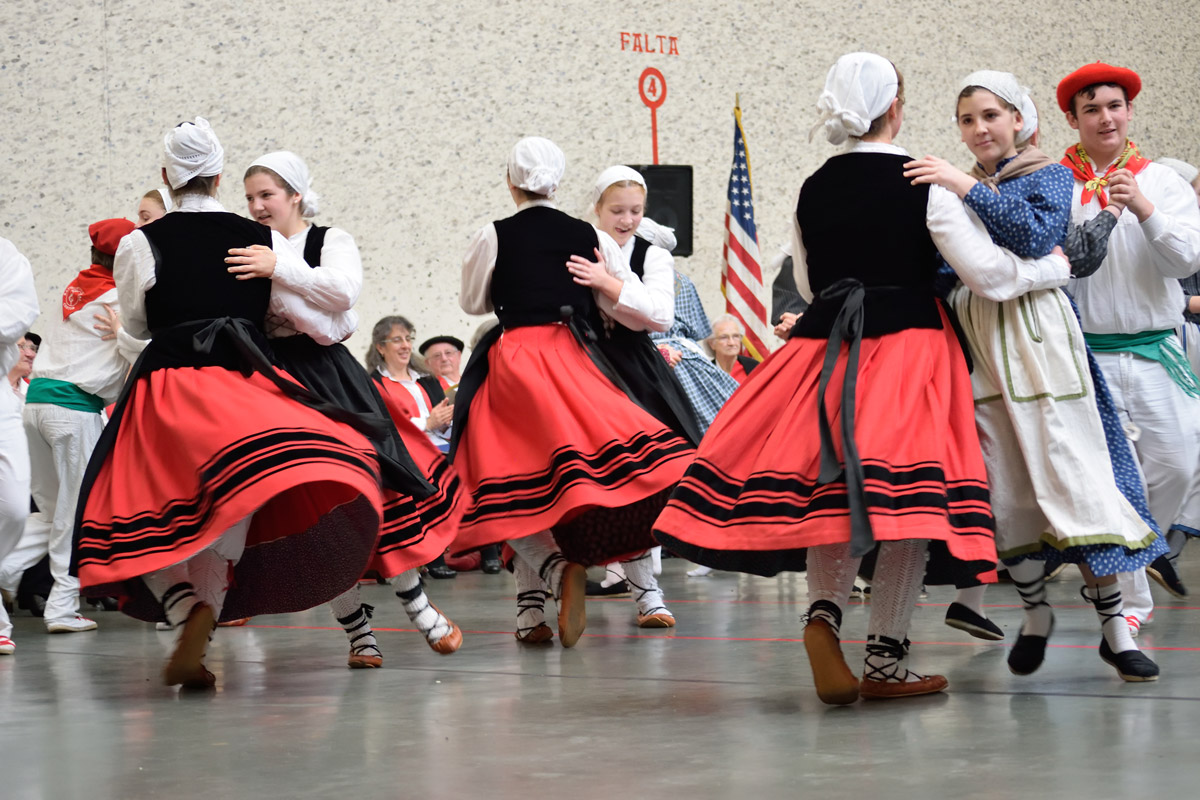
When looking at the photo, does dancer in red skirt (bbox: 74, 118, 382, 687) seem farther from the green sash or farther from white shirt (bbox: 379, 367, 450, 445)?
white shirt (bbox: 379, 367, 450, 445)

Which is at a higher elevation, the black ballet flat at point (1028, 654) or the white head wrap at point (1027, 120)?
the white head wrap at point (1027, 120)

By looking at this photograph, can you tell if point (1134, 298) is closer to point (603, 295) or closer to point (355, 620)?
point (603, 295)

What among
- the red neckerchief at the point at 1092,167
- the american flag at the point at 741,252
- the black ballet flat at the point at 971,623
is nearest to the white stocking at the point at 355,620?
the black ballet flat at the point at 971,623

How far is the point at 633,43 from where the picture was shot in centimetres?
824

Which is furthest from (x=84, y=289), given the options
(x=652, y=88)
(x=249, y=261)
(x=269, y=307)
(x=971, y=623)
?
(x=652, y=88)

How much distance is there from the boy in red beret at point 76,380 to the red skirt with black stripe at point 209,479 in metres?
1.58

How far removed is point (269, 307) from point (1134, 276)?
6.73ft

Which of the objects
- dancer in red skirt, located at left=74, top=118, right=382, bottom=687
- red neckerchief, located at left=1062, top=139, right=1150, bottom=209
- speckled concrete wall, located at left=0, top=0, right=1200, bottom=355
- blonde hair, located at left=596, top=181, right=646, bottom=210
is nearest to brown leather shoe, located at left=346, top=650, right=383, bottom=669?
dancer in red skirt, located at left=74, top=118, right=382, bottom=687

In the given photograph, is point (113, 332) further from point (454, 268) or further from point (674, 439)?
point (454, 268)

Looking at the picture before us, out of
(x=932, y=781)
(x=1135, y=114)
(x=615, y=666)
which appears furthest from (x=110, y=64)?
(x=1135, y=114)

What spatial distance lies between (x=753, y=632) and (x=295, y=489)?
127 centimetres

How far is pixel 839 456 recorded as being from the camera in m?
2.46

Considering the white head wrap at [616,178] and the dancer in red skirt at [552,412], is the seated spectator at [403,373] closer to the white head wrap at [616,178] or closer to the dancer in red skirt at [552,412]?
the white head wrap at [616,178]

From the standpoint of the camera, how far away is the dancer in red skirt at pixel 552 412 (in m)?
3.47
